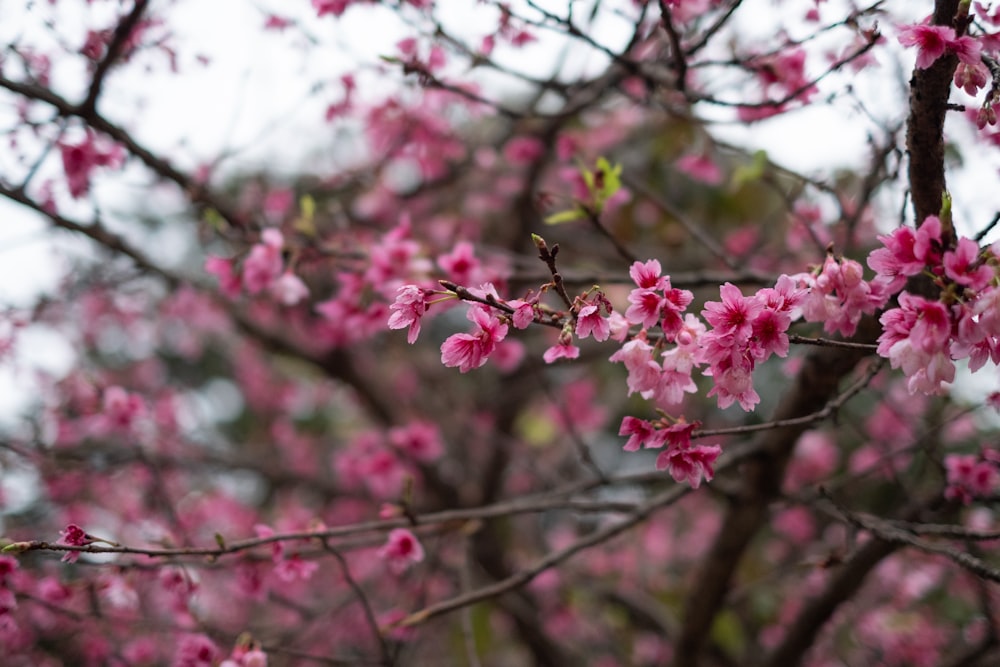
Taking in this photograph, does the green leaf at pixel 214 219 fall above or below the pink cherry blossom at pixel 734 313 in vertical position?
above

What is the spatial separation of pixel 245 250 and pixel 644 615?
92.1 inches

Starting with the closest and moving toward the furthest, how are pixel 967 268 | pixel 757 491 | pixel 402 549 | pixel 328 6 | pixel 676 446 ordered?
pixel 967 268 → pixel 676 446 → pixel 402 549 → pixel 328 6 → pixel 757 491

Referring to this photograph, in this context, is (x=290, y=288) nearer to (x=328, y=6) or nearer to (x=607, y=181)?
(x=328, y=6)

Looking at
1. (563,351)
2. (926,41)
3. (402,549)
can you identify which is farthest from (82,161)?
(926,41)

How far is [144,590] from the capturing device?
8.93 feet

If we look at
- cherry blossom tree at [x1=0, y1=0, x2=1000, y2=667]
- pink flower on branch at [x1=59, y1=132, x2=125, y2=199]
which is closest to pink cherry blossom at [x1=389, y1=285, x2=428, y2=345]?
cherry blossom tree at [x1=0, y1=0, x2=1000, y2=667]

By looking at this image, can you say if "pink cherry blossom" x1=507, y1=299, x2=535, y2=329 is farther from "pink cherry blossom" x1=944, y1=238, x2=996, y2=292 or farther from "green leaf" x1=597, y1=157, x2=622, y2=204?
"green leaf" x1=597, y1=157, x2=622, y2=204

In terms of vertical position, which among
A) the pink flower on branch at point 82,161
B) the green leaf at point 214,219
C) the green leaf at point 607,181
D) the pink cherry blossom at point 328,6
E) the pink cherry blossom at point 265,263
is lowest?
the green leaf at point 607,181

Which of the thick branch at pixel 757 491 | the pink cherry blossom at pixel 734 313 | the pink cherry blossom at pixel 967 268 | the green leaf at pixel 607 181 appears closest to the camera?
the pink cherry blossom at pixel 967 268

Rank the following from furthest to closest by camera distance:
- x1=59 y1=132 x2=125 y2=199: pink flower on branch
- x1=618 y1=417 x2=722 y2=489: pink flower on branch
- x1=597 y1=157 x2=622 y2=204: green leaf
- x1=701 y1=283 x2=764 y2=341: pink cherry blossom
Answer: x1=59 y1=132 x2=125 y2=199: pink flower on branch, x1=597 y1=157 x2=622 y2=204: green leaf, x1=618 y1=417 x2=722 y2=489: pink flower on branch, x1=701 y1=283 x2=764 y2=341: pink cherry blossom

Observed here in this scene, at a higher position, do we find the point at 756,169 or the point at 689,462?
the point at 756,169

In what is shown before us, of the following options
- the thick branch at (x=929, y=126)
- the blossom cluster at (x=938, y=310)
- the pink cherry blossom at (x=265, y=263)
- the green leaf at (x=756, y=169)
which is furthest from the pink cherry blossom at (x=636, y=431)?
the pink cherry blossom at (x=265, y=263)

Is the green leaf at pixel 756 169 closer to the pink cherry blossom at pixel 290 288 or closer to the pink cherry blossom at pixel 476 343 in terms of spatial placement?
the pink cherry blossom at pixel 476 343

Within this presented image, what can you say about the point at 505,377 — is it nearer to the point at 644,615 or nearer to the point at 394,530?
the point at 644,615
